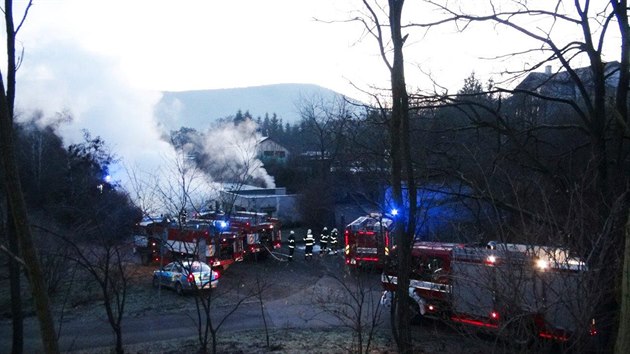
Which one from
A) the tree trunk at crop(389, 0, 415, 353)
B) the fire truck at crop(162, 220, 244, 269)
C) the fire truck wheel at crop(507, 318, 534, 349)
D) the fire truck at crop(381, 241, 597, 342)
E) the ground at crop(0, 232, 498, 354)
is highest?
the tree trunk at crop(389, 0, 415, 353)

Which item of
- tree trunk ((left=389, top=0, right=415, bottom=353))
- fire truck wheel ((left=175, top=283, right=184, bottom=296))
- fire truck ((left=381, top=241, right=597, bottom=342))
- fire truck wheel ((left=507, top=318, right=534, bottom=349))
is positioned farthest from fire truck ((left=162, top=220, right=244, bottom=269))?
fire truck wheel ((left=507, top=318, right=534, bottom=349))

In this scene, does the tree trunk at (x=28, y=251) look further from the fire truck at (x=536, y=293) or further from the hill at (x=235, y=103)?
the hill at (x=235, y=103)

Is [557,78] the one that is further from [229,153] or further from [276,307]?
[229,153]

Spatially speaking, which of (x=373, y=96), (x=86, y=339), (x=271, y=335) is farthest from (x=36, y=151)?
(x=373, y=96)

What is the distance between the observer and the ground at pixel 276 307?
10352 millimetres

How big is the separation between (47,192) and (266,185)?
15.4m

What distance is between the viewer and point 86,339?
469 inches

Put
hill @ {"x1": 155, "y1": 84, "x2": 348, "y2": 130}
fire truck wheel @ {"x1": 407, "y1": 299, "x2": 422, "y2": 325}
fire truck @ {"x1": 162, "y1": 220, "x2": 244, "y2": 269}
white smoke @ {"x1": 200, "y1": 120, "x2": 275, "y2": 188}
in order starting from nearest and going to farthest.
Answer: fire truck wheel @ {"x1": 407, "y1": 299, "x2": 422, "y2": 325}, fire truck @ {"x1": 162, "y1": 220, "x2": 244, "y2": 269}, white smoke @ {"x1": 200, "y1": 120, "x2": 275, "y2": 188}, hill @ {"x1": 155, "y1": 84, "x2": 348, "y2": 130}

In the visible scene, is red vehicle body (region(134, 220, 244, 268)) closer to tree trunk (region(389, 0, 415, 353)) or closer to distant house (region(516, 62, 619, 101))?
tree trunk (region(389, 0, 415, 353))

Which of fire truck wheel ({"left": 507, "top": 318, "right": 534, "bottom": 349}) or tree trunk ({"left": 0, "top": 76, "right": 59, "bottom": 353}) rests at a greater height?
tree trunk ({"left": 0, "top": 76, "right": 59, "bottom": 353})

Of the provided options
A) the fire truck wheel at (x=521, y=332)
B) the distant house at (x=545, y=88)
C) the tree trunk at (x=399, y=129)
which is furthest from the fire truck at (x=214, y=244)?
the fire truck wheel at (x=521, y=332)

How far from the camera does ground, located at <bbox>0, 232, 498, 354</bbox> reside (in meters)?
10.4

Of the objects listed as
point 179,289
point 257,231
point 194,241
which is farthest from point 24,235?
point 257,231

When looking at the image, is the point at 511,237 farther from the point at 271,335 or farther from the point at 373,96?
the point at 271,335
